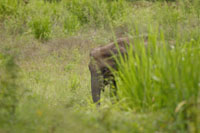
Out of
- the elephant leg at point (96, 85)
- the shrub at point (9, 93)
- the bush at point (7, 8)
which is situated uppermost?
the bush at point (7, 8)

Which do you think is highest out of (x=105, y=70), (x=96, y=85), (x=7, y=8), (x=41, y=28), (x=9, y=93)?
(x=7, y=8)

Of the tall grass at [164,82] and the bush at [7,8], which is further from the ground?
the bush at [7,8]

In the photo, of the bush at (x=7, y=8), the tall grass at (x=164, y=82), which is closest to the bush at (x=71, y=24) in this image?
the bush at (x=7, y=8)

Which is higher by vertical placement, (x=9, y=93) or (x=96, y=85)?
(x=9, y=93)

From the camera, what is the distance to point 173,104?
3727 millimetres

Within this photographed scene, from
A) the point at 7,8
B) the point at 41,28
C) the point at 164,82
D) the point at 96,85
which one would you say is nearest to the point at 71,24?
the point at 41,28

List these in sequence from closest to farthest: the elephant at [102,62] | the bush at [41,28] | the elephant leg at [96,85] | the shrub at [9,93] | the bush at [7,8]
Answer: the shrub at [9,93], the elephant at [102,62], the elephant leg at [96,85], the bush at [41,28], the bush at [7,8]

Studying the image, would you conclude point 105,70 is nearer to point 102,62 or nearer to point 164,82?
point 102,62

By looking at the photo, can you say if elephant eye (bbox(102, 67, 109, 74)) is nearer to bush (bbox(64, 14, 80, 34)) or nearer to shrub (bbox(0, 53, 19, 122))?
shrub (bbox(0, 53, 19, 122))

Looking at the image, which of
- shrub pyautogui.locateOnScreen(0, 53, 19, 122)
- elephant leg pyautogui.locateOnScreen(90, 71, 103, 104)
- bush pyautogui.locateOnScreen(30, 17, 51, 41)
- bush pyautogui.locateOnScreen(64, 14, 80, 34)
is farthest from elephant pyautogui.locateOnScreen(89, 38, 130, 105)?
bush pyautogui.locateOnScreen(64, 14, 80, 34)

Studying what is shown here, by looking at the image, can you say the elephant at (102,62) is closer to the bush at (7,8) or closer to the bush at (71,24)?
the bush at (71,24)

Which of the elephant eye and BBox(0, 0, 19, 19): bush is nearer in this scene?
the elephant eye

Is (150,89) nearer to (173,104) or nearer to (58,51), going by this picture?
(173,104)

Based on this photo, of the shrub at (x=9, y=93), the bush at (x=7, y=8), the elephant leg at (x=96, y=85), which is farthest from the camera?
the bush at (x=7, y=8)
